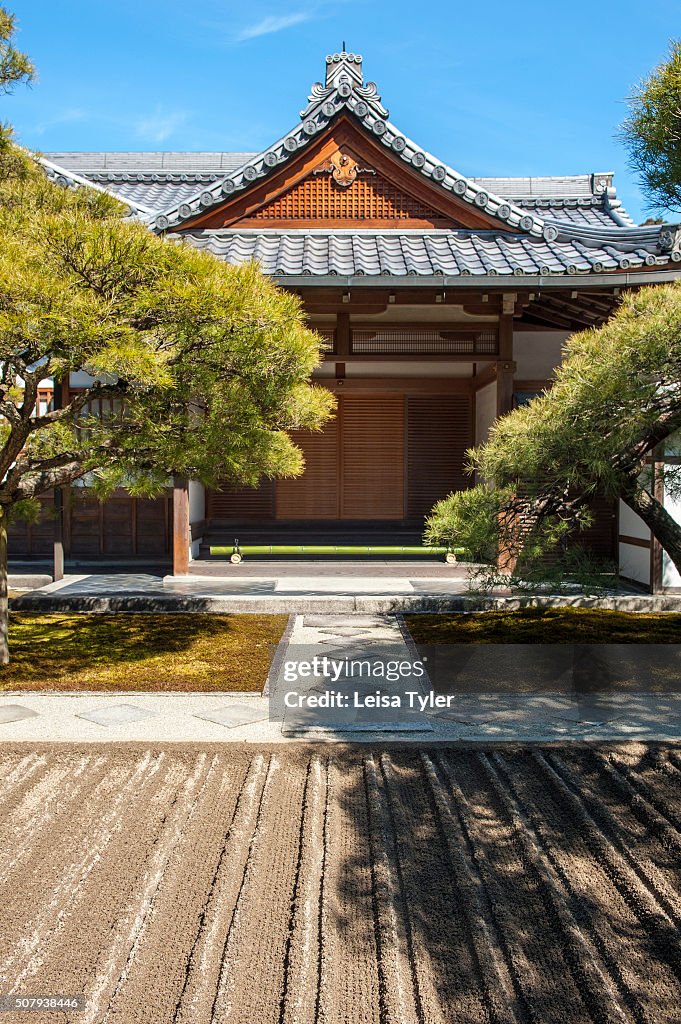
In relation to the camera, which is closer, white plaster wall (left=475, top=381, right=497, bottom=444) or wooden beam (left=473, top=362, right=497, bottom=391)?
wooden beam (left=473, top=362, right=497, bottom=391)

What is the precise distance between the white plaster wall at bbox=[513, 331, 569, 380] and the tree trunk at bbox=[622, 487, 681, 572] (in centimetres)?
540

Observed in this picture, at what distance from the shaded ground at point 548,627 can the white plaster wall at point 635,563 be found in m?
1.56

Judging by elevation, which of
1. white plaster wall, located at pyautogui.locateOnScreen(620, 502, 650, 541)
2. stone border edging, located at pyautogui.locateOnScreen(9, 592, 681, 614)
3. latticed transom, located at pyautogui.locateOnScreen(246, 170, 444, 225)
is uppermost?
latticed transom, located at pyautogui.locateOnScreen(246, 170, 444, 225)

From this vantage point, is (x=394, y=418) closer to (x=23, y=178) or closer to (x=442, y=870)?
(x=23, y=178)

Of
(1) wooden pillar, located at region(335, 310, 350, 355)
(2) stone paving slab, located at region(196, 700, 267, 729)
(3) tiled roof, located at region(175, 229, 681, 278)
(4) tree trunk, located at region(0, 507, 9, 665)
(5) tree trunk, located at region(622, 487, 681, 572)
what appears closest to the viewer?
(2) stone paving slab, located at region(196, 700, 267, 729)

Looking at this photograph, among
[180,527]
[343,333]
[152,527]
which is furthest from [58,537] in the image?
[343,333]

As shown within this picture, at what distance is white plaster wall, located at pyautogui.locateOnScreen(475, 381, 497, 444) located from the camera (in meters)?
10.7

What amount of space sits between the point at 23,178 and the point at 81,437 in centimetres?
208

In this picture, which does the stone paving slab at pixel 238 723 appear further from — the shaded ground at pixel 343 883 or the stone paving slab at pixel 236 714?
the shaded ground at pixel 343 883

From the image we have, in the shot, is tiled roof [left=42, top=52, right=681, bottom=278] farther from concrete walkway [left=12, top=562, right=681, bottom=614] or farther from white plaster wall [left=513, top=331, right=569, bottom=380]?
concrete walkway [left=12, top=562, right=681, bottom=614]

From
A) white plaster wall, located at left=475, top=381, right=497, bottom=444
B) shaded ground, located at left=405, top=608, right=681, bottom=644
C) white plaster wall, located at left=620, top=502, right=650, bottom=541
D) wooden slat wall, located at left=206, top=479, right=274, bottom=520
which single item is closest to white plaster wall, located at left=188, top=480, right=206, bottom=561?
wooden slat wall, located at left=206, top=479, right=274, bottom=520

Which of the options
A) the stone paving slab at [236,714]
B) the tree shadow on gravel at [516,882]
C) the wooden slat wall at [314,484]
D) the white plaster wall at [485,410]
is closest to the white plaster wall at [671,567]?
the white plaster wall at [485,410]

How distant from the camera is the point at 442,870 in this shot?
3186 millimetres

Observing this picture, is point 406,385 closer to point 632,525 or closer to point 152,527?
point 632,525
